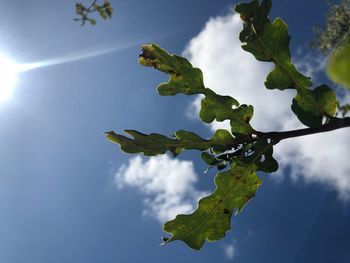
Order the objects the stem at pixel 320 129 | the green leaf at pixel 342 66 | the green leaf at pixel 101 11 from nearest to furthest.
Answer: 1. the green leaf at pixel 342 66
2. the stem at pixel 320 129
3. the green leaf at pixel 101 11

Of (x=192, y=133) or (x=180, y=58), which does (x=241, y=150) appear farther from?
(x=180, y=58)

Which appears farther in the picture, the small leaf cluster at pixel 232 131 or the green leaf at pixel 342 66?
the small leaf cluster at pixel 232 131

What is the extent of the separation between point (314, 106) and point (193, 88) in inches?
24.7

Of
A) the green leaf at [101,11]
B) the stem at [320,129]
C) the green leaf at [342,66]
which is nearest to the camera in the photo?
the green leaf at [342,66]

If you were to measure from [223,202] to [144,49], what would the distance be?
0.92 metres

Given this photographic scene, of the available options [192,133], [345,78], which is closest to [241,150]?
[192,133]

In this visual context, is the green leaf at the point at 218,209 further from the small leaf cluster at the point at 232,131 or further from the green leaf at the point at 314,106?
Answer: the green leaf at the point at 314,106

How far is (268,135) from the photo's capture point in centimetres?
187

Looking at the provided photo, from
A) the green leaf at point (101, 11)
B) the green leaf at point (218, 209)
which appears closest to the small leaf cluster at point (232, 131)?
the green leaf at point (218, 209)

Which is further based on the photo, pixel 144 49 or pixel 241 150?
pixel 144 49

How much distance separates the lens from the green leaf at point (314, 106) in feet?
5.96

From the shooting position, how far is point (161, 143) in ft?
7.02

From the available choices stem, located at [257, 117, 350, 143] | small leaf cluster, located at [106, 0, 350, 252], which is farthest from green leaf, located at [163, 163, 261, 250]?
stem, located at [257, 117, 350, 143]

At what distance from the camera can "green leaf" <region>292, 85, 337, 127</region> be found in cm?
182
